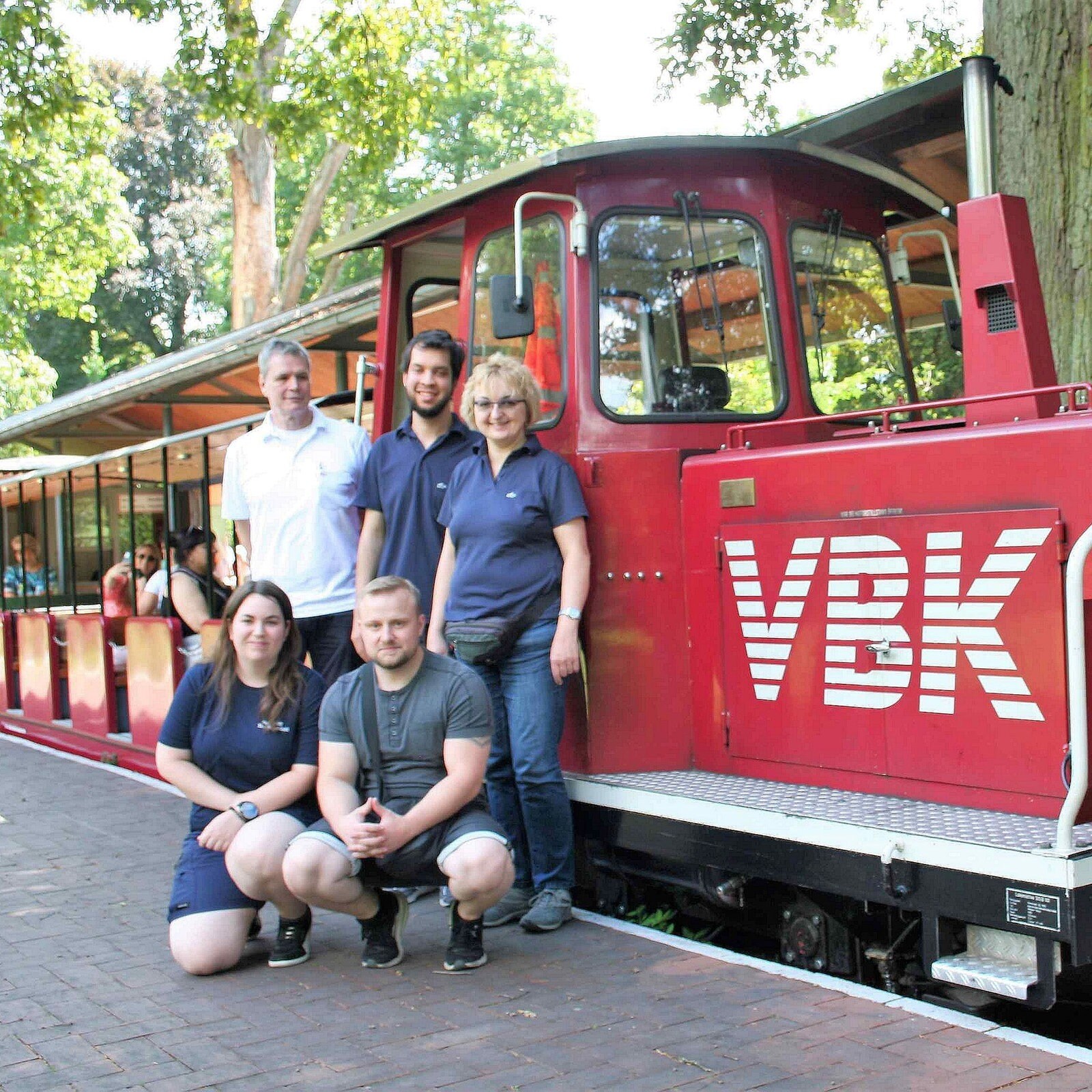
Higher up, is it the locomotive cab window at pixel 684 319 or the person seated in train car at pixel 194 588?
the locomotive cab window at pixel 684 319

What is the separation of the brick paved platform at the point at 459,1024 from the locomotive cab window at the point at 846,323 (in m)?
2.24

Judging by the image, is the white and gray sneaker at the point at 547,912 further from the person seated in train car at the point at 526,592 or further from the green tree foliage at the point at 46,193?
the green tree foliage at the point at 46,193

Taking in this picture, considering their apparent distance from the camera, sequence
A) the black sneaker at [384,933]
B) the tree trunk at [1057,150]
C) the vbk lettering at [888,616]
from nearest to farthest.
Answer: the vbk lettering at [888,616], the black sneaker at [384,933], the tree trunk at [1057,150]

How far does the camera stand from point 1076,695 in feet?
11.7

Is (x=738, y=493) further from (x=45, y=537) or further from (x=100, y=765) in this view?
(x=45, y=537)

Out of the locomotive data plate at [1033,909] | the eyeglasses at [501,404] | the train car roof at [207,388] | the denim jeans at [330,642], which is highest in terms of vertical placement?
the train car roof at [207,388]

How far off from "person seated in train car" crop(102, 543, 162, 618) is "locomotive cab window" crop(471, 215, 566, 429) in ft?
16.9

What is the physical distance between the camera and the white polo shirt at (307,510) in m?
5.51

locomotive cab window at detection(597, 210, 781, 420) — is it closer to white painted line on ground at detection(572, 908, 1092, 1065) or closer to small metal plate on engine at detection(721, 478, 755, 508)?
small metal plate on engine at detection(721, 478, 755, 508)

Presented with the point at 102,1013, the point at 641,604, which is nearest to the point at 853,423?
the point at 641,604

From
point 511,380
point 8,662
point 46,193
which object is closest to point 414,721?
point 511,380

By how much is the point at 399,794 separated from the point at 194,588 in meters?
4.65

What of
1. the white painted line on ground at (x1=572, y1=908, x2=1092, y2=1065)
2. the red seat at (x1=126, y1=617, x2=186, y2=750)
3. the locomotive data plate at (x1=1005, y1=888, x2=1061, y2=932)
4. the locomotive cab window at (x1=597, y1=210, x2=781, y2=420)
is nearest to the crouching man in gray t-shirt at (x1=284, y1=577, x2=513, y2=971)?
the white painted line on ground at (x1=572, y1=908, x2=1092, y2=1065)

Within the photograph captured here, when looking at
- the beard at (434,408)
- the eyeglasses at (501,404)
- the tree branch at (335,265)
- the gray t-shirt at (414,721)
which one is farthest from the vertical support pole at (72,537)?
the tree branch at (335,265)
